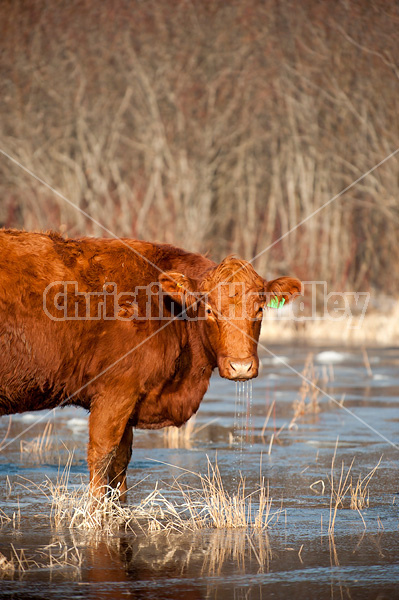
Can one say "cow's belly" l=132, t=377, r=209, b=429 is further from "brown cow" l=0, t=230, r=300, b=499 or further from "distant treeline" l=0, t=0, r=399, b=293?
"distant treeline" l=0, t=0, r=399, b=293

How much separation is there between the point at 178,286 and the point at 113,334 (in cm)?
54

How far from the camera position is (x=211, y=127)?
23.3 meters

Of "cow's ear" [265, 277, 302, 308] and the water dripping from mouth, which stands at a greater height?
"cow's ear" [265, 277, 302, 308]

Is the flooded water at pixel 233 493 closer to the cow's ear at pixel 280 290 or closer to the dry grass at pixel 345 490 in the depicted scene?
the dry grass at pixel 345 490

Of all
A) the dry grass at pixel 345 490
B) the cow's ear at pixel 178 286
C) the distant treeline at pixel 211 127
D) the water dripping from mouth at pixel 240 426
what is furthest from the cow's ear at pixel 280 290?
the distant treeline at pixel 211 127

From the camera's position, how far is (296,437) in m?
8.96

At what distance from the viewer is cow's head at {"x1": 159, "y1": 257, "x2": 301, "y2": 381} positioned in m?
6.17

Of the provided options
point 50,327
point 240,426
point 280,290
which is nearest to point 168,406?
point 50,327

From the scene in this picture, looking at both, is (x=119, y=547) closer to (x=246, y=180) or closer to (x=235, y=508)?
(x=235, y=508)

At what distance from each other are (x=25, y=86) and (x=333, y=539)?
2077 cm

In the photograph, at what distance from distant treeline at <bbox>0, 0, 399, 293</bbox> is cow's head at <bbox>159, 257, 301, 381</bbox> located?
15.2 meters

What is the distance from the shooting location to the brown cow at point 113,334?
6.21 m

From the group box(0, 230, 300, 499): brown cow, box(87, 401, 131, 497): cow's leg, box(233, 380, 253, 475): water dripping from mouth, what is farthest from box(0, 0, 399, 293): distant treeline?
box(87, 401, 131, 497): cow's leg

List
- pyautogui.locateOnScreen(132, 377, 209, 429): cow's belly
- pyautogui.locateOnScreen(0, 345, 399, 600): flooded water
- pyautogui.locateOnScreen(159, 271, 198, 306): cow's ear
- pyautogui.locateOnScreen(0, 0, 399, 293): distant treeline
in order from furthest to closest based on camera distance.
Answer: pyautogui.locateOnScreen(0, 0, 399, 293): distant treeline < pyautogui.locateOnScreen(132, 377, 209, 429): cow's belly < pyautogui.locateOnScreen(159, 271, 198, 306): cow's ear < pyautogui.locateOnScreen(0, 345, 399, 600): flooded water
